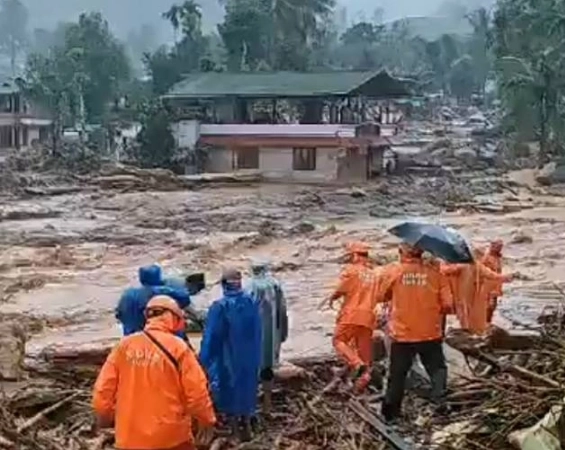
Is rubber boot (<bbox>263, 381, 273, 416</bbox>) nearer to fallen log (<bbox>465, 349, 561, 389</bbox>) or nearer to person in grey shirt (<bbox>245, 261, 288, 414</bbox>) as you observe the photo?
person in grey shirt (<bbox>245, 261, 288, 414</bbox>)

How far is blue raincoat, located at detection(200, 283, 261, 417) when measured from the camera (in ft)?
22.9

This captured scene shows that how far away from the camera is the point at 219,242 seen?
1042 inches

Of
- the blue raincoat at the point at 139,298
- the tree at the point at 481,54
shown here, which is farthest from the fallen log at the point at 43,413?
the tree at the point at 481,54

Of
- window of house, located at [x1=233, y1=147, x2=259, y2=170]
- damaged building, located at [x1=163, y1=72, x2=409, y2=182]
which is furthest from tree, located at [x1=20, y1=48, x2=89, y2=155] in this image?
window of house, located at [x1=233, y1=147, x2=259, y2=170]

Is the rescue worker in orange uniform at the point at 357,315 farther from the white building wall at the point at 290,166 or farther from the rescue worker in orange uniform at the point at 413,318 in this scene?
the white building wall at the point at 290,166

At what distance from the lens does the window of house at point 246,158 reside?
42.8m

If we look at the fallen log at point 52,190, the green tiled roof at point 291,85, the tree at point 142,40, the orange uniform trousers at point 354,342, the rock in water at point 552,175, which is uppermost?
the tree at point 142,40

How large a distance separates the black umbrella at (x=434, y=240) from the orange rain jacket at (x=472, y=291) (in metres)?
0.17

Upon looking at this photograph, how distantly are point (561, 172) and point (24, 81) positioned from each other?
25458mm

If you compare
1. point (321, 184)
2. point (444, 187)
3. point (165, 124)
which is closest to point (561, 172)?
point (444, 187)

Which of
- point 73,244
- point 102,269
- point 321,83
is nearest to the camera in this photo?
point 102,269

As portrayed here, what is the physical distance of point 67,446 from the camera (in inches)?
266

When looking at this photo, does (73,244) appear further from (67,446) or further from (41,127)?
(41,127)

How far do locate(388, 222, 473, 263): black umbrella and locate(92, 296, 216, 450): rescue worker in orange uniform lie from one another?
8.75 ft
